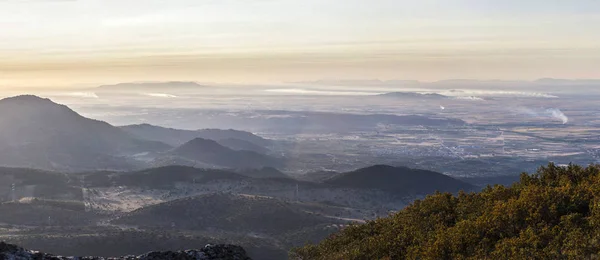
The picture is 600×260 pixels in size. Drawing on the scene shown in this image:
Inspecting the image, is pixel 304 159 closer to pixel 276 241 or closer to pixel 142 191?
pixel 142 191

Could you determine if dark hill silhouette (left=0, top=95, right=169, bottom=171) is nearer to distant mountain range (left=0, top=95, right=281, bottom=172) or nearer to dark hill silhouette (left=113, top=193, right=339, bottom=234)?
distant mountain range (left=0, top=95, right=281, bottom=172)

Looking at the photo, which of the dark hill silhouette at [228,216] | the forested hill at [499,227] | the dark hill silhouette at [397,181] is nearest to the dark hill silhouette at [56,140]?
the dark hill silhouette at [397,181]

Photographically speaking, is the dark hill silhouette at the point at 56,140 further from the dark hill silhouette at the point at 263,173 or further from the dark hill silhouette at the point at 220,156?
the dark hill silhouette at the point at 263,173

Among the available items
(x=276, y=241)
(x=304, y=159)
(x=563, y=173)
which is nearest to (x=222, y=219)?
(x=276, y=241)

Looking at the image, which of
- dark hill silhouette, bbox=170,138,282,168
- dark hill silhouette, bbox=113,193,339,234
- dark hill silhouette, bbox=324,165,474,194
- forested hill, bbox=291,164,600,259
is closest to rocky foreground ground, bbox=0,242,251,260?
forested hill, bbox=291,164,600,259

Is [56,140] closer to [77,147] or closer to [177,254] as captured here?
[77,147]
